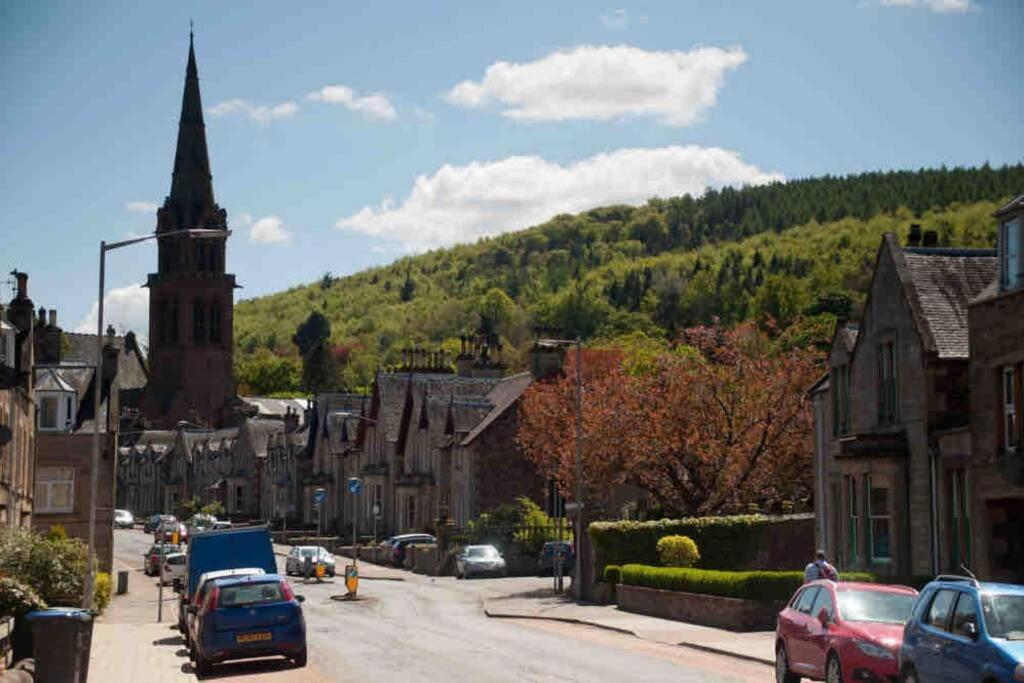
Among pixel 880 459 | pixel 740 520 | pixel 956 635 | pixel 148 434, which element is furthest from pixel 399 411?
pixel 148 434

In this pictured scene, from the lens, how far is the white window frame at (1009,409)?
2727cm

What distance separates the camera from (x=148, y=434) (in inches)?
5679

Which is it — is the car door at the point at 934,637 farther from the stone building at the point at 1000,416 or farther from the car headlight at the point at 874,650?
the stone building at the point at 1000,416

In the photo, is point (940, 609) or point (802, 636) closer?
point (940, 609)

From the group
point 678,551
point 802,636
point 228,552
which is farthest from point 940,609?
point 678,551

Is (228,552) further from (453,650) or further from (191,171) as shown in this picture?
(191,171)

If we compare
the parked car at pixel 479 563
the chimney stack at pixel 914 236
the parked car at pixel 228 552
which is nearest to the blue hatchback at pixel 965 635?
the parked car at pixel 228 552

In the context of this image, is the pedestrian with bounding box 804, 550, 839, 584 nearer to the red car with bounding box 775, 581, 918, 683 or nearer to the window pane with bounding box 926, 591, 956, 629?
the red car with bounding box 775, 581, 918, 683

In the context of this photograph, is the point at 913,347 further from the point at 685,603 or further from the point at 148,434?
the point at 148,434

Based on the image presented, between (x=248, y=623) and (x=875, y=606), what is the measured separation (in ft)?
38.8

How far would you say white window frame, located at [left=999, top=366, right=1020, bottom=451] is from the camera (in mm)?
27266

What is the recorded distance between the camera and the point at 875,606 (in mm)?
19797

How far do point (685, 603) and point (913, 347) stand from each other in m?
8.83

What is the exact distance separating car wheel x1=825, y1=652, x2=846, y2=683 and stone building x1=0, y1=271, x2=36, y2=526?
23.3m
